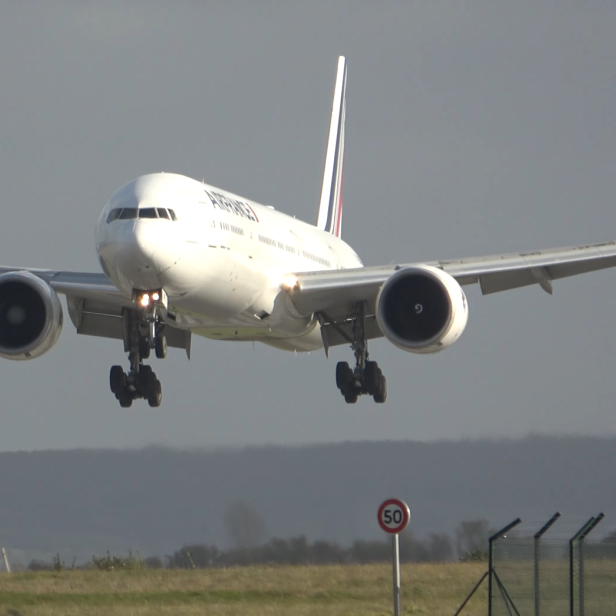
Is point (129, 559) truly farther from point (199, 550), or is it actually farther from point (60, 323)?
point (60, 323)

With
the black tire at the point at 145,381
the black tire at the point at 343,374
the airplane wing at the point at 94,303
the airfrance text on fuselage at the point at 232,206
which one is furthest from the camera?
the black tire at the point at 343,374

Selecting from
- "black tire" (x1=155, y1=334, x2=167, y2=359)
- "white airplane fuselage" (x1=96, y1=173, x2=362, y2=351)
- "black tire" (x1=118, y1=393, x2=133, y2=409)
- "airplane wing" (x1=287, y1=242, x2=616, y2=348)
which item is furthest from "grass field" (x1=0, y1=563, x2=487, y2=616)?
"airplane wing" (x1=287, y1=242, x2=616, y2=348)

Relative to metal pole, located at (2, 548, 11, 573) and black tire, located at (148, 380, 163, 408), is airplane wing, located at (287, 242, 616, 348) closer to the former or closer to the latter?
black tire, located at (148, 380, 163, 408)

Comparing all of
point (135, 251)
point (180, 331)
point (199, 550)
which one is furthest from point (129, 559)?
point (135, 251)

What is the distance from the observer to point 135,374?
28.3 m

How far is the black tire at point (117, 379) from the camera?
28594 mm

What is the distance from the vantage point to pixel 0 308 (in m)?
27.0

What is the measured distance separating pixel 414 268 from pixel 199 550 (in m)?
8.90

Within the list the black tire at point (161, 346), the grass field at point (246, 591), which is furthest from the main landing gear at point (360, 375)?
the black tire at point (161, 346)

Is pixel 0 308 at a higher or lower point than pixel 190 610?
higher

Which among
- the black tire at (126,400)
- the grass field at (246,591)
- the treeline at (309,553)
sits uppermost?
the black tire at (126,400)

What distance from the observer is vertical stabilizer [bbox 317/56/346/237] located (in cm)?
4247

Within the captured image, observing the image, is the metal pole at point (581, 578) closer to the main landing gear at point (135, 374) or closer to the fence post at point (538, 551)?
the fence post at point (538, 551)

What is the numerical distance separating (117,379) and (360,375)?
5542 mm
